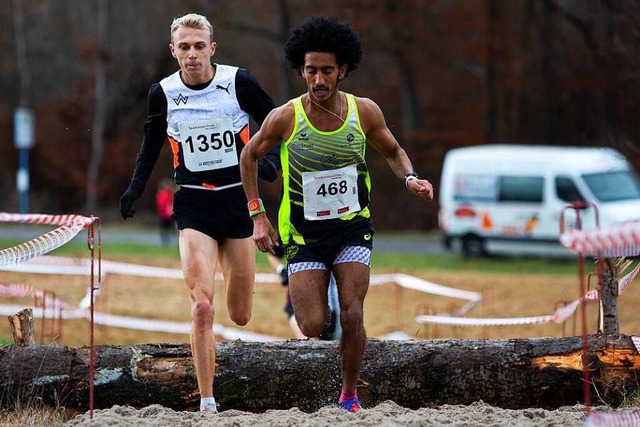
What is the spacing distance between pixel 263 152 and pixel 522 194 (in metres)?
18.7

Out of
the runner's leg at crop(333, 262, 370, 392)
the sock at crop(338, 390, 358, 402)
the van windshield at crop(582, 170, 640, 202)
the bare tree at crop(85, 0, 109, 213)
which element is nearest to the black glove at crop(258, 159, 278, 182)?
the runner's leg at crop(333, 262, 370, 392)

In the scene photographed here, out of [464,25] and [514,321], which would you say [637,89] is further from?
[464,25]

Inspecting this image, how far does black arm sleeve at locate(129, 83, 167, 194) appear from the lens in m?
7.95

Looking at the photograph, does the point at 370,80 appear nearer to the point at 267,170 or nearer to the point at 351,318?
the point at 267,170

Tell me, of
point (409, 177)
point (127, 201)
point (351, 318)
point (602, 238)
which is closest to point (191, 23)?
point (127, 201)

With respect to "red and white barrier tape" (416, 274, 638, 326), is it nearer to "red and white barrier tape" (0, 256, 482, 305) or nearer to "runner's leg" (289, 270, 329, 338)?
"runner's leg" (289, 270, 329, 338)

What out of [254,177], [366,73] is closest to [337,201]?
[254,177]

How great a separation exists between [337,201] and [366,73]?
3828cm

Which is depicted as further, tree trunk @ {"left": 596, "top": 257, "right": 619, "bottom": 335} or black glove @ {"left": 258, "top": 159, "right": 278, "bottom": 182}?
tree trunk @ {"left": 596, "top": 257, "right": 619, "bottom": 335}

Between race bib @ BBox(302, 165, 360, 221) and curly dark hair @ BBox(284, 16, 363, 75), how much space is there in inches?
25.9

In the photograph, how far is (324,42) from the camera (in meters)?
7.31

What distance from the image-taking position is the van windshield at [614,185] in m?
24.3

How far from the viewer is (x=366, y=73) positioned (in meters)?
45.3

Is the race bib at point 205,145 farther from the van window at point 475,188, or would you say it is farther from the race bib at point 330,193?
the van window at point 475,188
